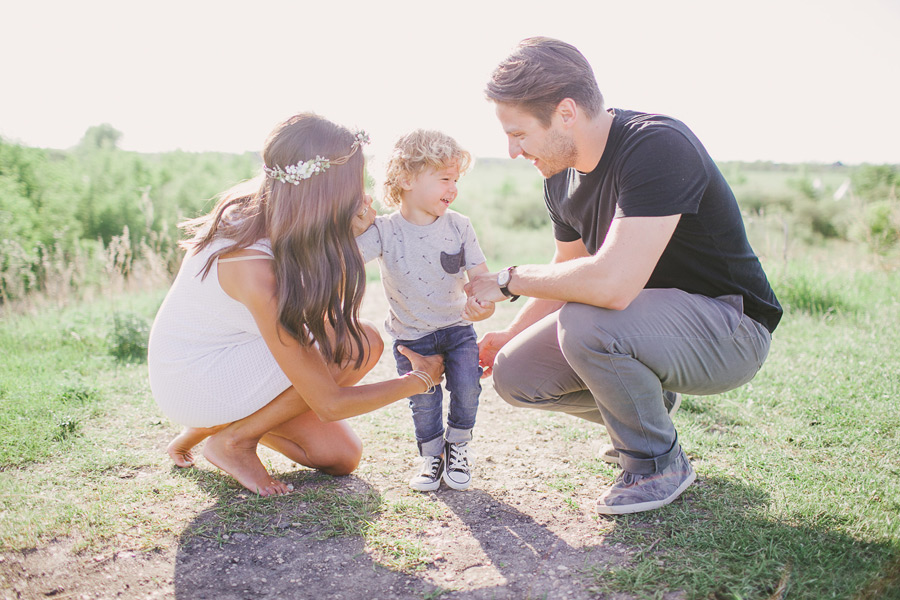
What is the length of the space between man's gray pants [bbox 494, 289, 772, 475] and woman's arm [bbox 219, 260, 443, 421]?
0.60 m

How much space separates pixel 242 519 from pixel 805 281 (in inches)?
196

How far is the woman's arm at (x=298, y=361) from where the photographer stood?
2.29 m

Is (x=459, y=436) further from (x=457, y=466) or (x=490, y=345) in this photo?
(x=490, y=345)

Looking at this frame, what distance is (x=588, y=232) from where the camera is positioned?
274cm

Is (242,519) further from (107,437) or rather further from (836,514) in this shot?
(836,514)

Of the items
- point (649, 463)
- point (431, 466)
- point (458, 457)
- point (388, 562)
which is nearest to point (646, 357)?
point (649, 463)

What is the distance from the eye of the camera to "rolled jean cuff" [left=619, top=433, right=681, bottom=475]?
2377 millimetres

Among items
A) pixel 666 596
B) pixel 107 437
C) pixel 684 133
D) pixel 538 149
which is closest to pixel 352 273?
pixel 538 149

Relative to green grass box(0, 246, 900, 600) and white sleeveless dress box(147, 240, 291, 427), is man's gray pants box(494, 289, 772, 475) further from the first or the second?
white sleeveless dress box(147, 240, 291, 427)

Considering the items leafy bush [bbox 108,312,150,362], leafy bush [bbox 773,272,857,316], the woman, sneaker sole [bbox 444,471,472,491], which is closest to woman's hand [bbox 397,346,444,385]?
the woman

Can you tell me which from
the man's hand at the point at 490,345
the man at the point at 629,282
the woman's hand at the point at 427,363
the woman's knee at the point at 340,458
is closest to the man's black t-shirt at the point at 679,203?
the man at the point at 629,282

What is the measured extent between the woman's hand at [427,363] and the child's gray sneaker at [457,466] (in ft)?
0.99

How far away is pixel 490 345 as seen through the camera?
2922 millimetres

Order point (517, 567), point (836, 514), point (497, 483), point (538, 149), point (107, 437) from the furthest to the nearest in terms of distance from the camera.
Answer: point (107, 437)
point (497, 483)
point (538, 149)
point (836, 514)
point (517, 567)
